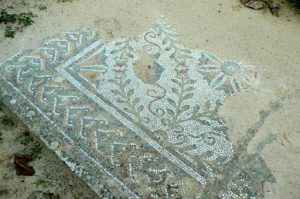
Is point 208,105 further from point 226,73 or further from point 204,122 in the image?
point 226,73

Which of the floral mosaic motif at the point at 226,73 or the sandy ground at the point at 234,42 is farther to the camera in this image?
the floral mosaic motif at the point at 226,73

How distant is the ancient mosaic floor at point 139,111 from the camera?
3.22m

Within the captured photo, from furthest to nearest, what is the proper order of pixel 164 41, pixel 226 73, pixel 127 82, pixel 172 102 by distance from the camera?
pixel 164 41 < pixel 226 73 < pixel 127 82 < pixel 172 102

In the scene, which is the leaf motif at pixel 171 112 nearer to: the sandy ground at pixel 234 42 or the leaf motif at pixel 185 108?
the leaf motif at pixel 185 108

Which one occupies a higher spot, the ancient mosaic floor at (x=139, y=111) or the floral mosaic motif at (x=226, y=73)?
the floral mosaic motif at (x=226, y=73)

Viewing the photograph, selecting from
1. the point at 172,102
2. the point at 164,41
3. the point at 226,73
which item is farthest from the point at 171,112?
the point at 164,41

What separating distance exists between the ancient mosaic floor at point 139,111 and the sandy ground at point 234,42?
0.27 ft

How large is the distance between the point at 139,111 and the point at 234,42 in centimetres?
130

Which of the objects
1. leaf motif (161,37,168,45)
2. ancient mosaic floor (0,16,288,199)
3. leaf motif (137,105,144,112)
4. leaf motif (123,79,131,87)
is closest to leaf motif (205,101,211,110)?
ancient mosaic floor (0,16,288,199)

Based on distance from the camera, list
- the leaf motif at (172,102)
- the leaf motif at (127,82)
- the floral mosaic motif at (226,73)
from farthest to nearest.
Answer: the floral mosaic motif at (226,73), the leaf motif at (127,82), the leaf motif at (172,102)

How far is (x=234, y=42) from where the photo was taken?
4.29 meters

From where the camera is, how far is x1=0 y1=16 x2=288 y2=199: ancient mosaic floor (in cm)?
322

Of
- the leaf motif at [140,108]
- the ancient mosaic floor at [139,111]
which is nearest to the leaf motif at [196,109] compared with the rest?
the ancient mosaic floor at [139,111]

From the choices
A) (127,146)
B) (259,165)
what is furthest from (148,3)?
(259,165)
